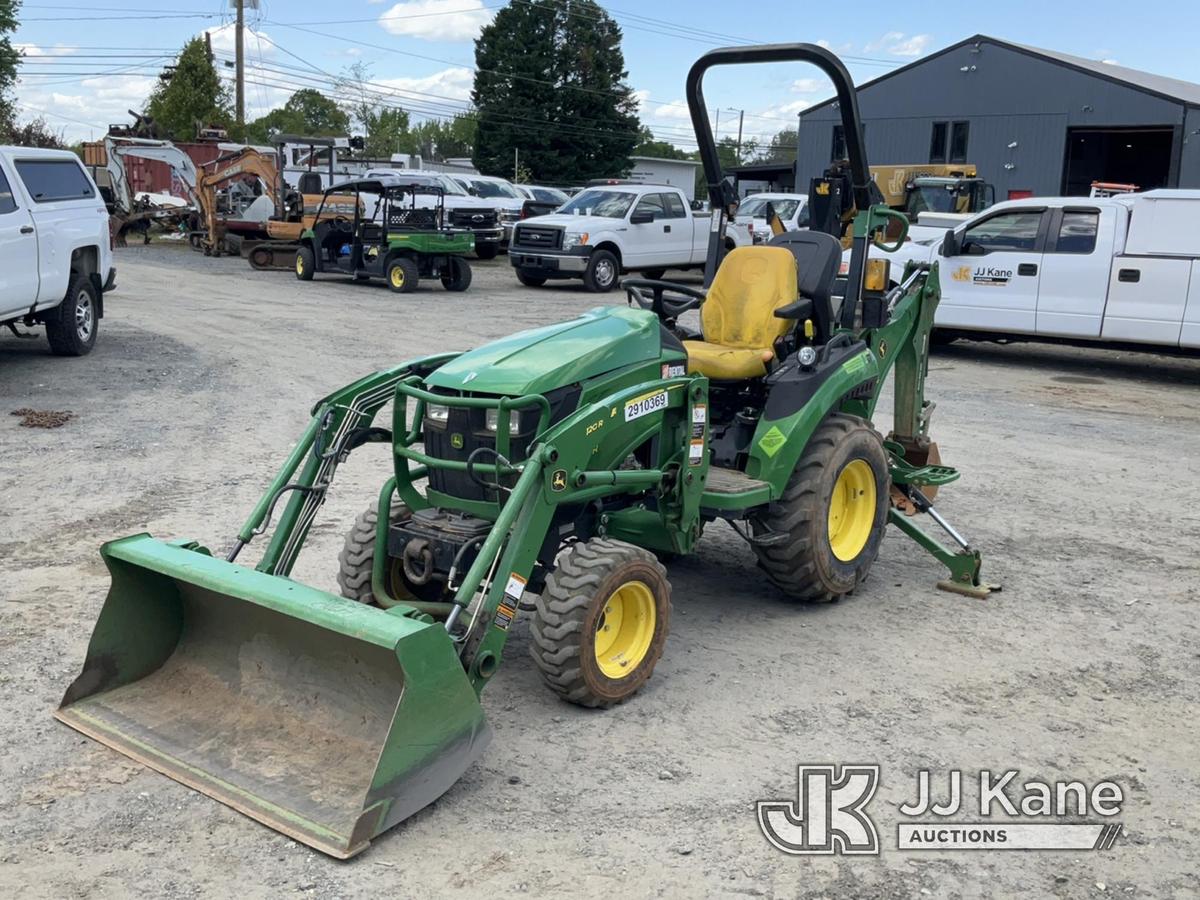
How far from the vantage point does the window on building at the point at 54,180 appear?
11.4 metres

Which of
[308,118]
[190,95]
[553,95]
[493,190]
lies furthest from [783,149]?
[493,190]

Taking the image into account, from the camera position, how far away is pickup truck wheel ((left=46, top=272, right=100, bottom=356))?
12195 mm

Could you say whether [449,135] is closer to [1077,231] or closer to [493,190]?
[493,190]

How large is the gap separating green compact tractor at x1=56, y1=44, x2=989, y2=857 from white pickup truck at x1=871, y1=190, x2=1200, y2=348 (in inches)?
314

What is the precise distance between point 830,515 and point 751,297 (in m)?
1.14

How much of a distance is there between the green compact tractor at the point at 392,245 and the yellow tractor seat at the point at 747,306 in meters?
14.6

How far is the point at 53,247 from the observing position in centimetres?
1145

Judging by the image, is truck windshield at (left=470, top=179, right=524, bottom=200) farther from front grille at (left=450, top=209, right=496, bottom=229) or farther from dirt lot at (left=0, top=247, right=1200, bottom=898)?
dirt lot at (left=0, top=247, right=1200, bottom=898)

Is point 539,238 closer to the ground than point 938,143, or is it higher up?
closer to the ground

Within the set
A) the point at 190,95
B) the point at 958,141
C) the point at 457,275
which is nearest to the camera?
the point at 457,275

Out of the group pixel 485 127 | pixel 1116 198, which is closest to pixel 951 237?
pixel 1116 198

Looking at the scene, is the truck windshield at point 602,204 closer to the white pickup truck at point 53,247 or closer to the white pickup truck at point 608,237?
the white pickup truck at point 608,237

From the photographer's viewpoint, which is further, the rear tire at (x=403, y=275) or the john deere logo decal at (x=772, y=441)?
the rear tire at (x=403, y=275)

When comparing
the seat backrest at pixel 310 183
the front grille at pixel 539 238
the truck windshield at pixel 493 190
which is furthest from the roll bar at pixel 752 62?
the truck windshield at pixel 493 190
